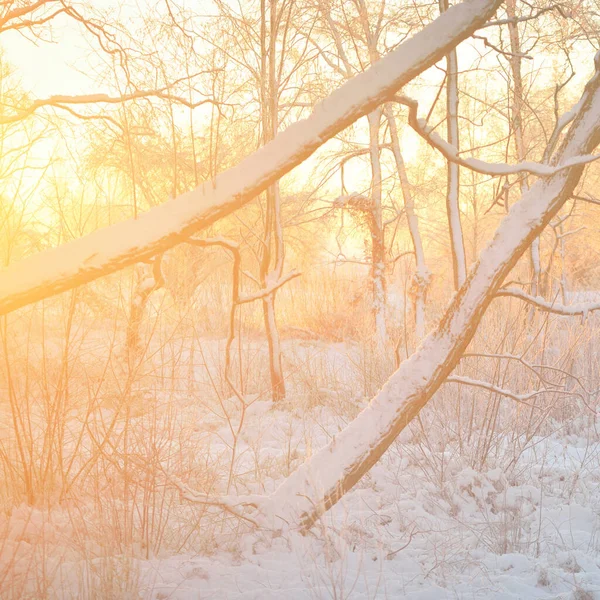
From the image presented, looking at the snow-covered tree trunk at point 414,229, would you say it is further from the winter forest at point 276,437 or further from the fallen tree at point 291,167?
the fallen tree at point 291,167

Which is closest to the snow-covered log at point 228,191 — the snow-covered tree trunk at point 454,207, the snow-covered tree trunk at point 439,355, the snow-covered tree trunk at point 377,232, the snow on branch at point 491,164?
the snow on branch at point 491,164

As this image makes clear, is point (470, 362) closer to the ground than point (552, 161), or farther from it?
closer to the ground

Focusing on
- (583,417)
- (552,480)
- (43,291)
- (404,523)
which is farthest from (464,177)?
(43,291)

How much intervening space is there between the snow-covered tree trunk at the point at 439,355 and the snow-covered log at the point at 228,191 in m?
0.76

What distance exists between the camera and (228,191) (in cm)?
223

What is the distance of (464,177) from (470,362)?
10.7 m

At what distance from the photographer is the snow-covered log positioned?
2.12m

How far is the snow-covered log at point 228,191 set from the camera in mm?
2121

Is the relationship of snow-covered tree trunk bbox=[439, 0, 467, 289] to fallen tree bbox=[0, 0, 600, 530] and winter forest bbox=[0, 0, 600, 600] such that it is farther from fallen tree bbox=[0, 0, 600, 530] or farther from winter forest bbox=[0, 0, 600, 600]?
fallen tree bbox=[0, 0, 600, 530]

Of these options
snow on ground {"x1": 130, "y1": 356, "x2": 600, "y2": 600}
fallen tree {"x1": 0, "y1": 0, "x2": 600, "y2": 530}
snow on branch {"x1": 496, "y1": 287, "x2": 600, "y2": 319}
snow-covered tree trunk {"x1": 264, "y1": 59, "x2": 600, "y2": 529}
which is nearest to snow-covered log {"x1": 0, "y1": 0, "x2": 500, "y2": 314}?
fallen tree {"x1": 0, "y1": 0, "x2": 600, "y2": 530}

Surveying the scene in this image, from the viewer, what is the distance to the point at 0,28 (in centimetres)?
301

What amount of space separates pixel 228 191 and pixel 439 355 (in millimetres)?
1264

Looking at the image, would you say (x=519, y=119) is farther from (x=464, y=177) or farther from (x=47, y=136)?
(x=464, y=177)

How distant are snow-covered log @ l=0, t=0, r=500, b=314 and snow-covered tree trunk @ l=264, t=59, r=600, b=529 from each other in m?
0.76
